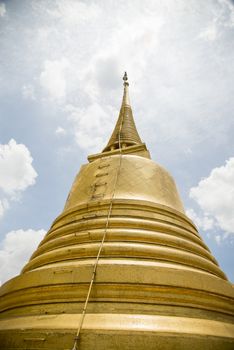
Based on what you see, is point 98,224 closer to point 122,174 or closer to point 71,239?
point 71,239

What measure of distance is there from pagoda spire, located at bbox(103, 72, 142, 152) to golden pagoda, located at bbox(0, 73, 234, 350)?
3.38 metres

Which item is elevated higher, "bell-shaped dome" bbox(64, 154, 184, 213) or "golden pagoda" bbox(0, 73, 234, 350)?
"bell-shaped dome" bbox(64, 154, 184, 213)

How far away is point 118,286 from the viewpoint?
323 cm

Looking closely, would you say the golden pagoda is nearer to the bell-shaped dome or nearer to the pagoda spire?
the bell-shaped dome

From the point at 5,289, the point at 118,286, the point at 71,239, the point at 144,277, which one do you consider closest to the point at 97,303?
the point at 118,286

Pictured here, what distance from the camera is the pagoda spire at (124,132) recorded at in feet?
27.6

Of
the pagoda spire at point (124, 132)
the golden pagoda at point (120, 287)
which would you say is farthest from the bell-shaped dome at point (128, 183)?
the pagoda spire at point (124, 132)

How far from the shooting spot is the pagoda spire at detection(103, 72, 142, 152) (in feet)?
27.6

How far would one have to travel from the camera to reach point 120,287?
3223mm

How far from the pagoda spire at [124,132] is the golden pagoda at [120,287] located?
133 inches

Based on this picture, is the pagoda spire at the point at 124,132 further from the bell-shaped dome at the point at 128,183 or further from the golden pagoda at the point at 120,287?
the golden pagoda at the point at 120,287

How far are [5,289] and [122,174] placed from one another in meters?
2.77

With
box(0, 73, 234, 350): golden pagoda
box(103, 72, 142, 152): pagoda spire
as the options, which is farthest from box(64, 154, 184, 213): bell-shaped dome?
box(103, 72, 142, 152): pagoda spire

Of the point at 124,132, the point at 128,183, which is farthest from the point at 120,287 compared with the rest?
the point at 124,132
